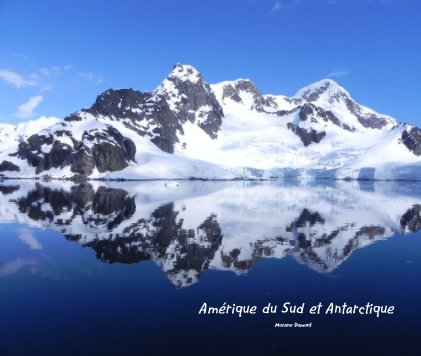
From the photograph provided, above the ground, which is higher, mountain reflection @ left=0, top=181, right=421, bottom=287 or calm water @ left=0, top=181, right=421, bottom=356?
mountain reflection @ left=0, top=181, right=421, bottom=287

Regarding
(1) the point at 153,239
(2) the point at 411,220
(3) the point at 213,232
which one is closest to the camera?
(1) the point at 153,239

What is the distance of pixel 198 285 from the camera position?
23.6m

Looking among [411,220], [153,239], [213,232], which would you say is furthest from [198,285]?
[411,220]

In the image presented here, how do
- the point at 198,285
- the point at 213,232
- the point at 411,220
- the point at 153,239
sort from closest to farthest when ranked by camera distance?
1. the point at 198,285
2. the point at 153,239
3. the point at 213,232
4. the point at 411,220

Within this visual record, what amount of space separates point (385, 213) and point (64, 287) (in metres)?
47.2

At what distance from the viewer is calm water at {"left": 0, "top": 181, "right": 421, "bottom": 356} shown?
16.2m

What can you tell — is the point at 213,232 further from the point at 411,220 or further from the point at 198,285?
the point at 411,220

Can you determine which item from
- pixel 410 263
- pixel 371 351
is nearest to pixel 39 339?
pixel 371 351

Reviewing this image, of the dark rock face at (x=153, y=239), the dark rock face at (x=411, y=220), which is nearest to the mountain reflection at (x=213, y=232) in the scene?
the dark rock face at (x=153, y=239)

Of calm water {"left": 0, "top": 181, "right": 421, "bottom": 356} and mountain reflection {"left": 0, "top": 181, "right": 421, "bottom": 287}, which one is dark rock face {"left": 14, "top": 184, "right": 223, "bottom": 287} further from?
calm water {"left": 0, "top": 181, "right": 421, "bottom": 356}

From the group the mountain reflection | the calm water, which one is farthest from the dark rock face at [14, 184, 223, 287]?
the calm water

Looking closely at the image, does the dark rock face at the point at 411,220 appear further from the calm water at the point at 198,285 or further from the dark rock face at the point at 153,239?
the dark rock face at the point at 153,239

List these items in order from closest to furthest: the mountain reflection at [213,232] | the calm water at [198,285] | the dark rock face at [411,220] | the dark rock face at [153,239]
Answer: the calm water at [198,285], the dark rock face at [153,239], the mountain reflection at [213,232], the dark rock face at [411,220]

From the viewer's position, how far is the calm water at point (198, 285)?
1623 cm
